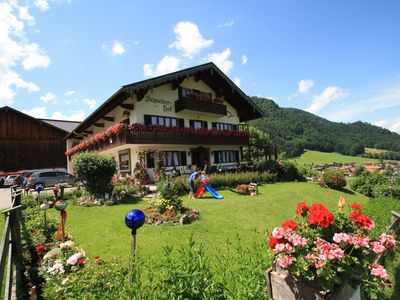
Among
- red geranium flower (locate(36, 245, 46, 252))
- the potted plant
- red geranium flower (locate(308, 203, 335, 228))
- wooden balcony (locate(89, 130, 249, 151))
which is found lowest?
red geranium flower (locate(36, 245, 46, 252))

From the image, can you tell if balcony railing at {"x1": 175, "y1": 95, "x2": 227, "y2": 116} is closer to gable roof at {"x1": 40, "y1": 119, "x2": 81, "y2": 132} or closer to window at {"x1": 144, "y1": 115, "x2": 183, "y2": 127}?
window at {"x1": 144, "y1": 115, "x2": 183, "y2": 127}

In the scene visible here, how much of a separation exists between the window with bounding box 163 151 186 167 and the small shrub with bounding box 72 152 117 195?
28.6 ft

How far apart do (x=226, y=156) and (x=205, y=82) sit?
841 centimetres

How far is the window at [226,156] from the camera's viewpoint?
26623mm

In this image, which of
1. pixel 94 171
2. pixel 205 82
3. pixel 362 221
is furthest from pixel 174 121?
pixel 362 221

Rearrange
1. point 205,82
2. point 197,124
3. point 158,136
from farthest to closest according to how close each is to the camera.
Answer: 1. point 205,82
2. point 197,124
3. point 158,136

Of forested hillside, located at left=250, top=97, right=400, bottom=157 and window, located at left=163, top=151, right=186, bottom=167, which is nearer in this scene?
window, located at left=163, top=151, right=186, bottom=167

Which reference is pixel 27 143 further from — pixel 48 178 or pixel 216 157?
pixel 216 157

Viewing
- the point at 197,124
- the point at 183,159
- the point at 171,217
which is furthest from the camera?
the point at 197,124

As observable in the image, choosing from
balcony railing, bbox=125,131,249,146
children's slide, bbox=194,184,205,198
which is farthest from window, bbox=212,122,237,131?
children's slide, bbox=194,184,205,198

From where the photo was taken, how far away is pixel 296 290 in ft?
9.37

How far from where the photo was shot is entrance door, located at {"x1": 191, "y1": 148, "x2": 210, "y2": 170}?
81.5ft

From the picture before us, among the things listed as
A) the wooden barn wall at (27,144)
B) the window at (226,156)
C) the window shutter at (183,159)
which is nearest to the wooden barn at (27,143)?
the wooden barn wall at (27,144)

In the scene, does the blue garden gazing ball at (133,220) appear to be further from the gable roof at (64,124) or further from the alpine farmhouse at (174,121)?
the gable roof at (64,124)
